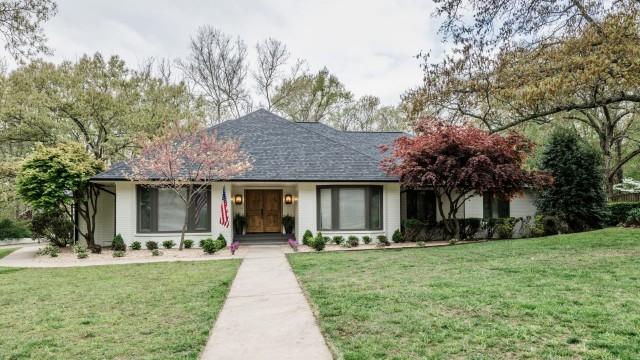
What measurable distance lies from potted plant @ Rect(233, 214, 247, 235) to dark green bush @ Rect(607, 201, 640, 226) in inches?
632

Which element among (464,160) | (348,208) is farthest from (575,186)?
(348,208)

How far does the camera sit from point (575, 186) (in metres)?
16.7

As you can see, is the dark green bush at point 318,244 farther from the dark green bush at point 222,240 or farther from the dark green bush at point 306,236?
the dark green bush at point 222,240

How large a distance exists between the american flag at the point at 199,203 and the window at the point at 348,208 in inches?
178

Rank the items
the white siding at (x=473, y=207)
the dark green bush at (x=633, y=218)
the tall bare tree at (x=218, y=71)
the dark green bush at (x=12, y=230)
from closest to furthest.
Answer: the dark green bush at (x=633, y=218), the white siding at (x=473, y=207), the dark green bush at (x=12, y=230), the tall bare tree at (x=218, y=71)

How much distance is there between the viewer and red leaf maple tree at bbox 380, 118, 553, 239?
1352 centimetres

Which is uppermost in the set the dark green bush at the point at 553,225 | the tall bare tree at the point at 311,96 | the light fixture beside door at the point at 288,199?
the tall bare tree at the point at 311,96

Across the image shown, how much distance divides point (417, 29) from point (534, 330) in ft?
29.2

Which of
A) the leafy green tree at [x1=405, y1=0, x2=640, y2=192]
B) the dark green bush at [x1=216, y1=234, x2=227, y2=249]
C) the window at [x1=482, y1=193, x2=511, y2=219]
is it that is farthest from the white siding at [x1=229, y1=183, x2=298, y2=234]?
the window at [x1=482, y1=193, x2=511, y2=219]

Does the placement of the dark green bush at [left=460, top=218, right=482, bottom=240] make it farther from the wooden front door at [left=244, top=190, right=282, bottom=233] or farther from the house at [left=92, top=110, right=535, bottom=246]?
the wooden front door at [left=244, top=190, right=282, bottom=233]

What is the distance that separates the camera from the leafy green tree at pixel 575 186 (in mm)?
16703

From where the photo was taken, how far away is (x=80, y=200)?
14.8m

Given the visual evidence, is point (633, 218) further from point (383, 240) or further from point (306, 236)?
point (306, 236)

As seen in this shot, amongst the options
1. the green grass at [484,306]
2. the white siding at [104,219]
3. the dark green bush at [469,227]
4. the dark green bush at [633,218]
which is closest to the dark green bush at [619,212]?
the dark green bush at [633,218]
